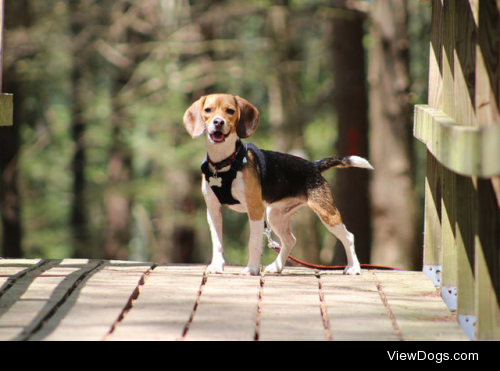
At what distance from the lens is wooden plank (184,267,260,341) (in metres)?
3.57

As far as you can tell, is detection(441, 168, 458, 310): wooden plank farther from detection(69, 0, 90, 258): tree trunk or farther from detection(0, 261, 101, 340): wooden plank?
detection(69, 0, 90, 258): tree trunk

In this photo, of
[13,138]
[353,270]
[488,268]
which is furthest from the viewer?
[13,138]

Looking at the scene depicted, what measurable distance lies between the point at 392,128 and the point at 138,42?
10.4m

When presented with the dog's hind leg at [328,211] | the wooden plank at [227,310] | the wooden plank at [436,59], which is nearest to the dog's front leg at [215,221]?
the wooden plank at [227,310]

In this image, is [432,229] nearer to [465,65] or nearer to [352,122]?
[465,65]

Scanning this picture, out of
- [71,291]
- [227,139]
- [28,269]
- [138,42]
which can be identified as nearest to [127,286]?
[71,291]

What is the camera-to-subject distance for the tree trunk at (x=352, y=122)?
35.2 ft

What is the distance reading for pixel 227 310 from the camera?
414cm

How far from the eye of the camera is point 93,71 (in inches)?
819

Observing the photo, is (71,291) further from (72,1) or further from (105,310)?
(72,1)

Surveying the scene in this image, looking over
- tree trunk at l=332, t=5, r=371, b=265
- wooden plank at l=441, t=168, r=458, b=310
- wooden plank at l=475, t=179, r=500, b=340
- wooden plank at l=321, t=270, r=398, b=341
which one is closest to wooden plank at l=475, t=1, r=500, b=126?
wooden plank at l=475, t=179, r=500, b=340

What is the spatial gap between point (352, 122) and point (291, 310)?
7165 millimetres

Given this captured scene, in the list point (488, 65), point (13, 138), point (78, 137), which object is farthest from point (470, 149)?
point (78, 137)

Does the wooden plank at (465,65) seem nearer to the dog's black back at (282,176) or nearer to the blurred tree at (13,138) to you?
the dog's black back at (282,176)
